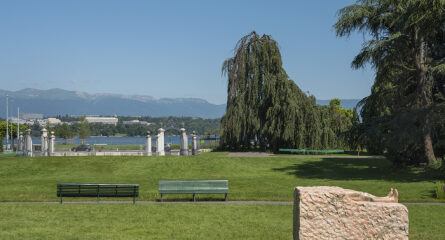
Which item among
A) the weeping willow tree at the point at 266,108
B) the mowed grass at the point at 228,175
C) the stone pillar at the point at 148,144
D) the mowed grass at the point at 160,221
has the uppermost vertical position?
the weeping willow tree at the point at 266,108

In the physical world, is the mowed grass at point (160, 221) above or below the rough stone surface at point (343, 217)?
below

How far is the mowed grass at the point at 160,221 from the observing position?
1114 centimetres

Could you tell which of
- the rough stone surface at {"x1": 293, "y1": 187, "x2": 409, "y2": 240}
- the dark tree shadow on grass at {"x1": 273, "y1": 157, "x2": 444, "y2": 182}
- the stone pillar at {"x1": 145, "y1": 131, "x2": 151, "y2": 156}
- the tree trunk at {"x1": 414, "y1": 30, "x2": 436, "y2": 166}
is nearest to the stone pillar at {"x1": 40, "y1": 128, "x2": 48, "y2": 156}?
the stone pillar at {"x1": 145, "y1": 131, "x2": 151, "y2": 156}

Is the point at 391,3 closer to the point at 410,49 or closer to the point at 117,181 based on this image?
the point at 410,49

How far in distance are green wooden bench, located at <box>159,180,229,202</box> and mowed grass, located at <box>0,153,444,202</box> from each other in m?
0.71

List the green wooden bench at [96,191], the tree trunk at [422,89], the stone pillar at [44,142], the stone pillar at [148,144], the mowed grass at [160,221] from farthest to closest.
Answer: the stone pillar at [44,142], the stone pillar at [148,144], the tree trunk at [422,89], the green wooden bench at [96,191], the mowed grass at [160,221]

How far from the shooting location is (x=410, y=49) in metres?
26.8

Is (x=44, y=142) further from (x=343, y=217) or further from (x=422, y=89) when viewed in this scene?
(x=343, y=217)

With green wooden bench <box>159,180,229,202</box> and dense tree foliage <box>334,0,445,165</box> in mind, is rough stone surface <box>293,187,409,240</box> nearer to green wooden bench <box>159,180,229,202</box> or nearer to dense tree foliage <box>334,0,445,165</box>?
green wooden bench <box>159,180,229,202</box>

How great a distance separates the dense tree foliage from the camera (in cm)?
2381

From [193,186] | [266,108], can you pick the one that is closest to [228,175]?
[193,186]

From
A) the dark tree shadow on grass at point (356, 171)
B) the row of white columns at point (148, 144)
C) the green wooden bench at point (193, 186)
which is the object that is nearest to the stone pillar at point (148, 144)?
the row of white columns at point (148, 144)

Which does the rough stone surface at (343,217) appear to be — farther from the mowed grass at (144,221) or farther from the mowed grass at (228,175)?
the mowed grass at (228,175)

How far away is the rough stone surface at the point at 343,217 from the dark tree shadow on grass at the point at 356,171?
1611 cm
